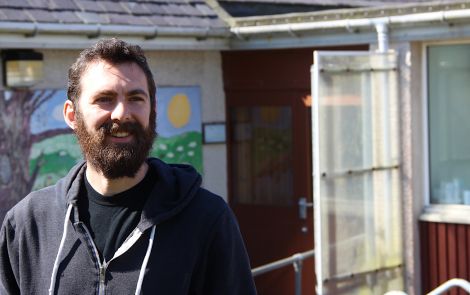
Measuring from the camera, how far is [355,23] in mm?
6949

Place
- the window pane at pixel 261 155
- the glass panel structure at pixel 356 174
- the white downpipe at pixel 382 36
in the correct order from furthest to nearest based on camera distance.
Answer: the window pane at pixel 261 155 < the white downpipe at pixel 382 36 < the glass panel structure at pixel 356 174

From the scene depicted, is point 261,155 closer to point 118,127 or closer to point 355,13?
point 355,13

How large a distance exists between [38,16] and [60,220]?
4.40m

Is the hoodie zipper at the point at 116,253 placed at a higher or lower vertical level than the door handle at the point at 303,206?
higher

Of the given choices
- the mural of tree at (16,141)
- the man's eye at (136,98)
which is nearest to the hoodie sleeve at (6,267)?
the man's eye at (136,98)

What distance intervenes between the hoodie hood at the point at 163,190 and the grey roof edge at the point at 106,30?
4019 millimetres

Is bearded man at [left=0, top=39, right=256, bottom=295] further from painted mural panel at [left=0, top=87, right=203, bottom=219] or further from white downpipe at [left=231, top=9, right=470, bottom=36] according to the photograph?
white downpipe at [left=231, top=9, right=470, bottom=36]

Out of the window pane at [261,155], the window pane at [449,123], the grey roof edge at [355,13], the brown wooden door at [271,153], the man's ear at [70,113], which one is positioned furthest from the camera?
the window pane at [261,155]

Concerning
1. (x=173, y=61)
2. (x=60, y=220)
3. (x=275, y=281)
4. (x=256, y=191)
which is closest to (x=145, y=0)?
(x=173, y=61)

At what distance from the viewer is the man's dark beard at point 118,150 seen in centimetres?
236

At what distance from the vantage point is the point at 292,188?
26.1 feet

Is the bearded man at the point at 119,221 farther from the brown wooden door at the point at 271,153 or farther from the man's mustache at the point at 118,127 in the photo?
the brown wooden door at the point at 271,153

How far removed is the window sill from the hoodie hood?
4647 millimetres

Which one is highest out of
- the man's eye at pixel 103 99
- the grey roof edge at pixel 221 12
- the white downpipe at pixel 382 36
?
the grey roof edge at pixel 221 12
